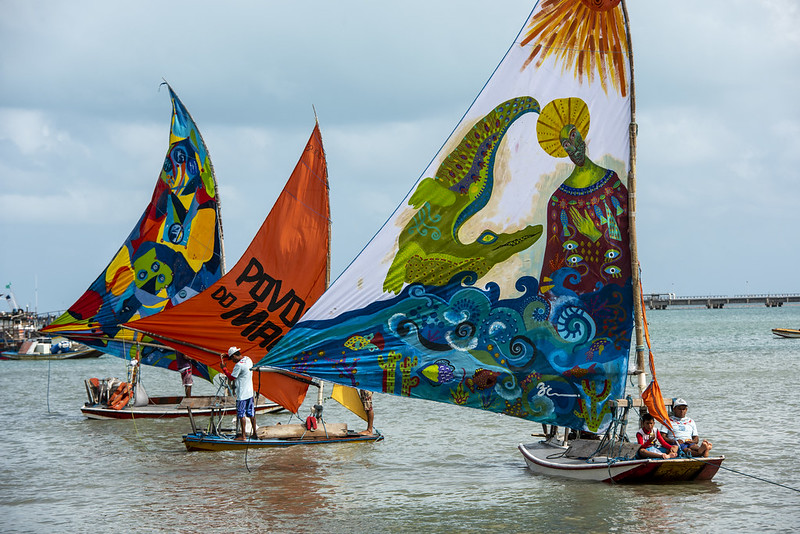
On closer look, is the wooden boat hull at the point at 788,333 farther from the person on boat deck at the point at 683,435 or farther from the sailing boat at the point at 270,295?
the person on boat deck at the point at 683,435

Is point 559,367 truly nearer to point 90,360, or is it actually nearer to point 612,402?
point 612,402

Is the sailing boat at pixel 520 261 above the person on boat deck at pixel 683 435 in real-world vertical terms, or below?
above

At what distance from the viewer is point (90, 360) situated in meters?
85.3

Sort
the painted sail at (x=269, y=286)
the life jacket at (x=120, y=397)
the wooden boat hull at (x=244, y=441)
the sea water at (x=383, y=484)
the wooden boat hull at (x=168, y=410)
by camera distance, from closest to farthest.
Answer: the sea water at (x=383, y=484) < the wooden boat hull at (x=244, y=441) < the painted sail at (x=269, y=286) < the wooden boat hull at (x=168, y=410) < the life jacket at (x=120, y=397)

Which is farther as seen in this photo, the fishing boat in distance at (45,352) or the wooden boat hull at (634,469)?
the fishing boat in distance at (45,352)

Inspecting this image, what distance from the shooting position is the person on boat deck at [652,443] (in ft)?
53.7

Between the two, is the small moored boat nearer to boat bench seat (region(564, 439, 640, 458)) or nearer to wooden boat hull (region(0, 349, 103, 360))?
boat bench seat (region(564, 439, 640, 458))

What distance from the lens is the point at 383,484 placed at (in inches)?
736

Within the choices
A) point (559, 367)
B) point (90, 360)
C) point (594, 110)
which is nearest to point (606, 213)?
point (594, 110)

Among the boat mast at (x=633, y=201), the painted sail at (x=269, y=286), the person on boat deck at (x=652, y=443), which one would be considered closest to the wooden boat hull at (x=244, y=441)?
the painted sail at (x=269, y=286)

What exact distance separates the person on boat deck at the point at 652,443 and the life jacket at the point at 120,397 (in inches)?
793

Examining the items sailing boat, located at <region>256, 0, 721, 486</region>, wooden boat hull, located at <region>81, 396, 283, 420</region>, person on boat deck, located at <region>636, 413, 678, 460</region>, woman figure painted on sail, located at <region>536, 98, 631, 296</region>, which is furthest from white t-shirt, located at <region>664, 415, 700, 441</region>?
wooden boat hull, located at <region>81, 396, 283, 420</region>
